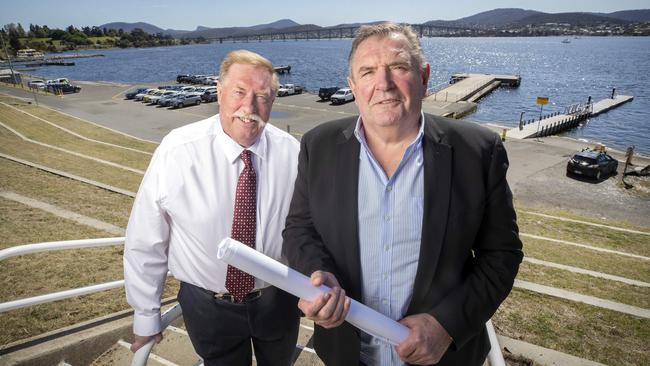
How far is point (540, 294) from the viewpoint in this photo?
18.7ft

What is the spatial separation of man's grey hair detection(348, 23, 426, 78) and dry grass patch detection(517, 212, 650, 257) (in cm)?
990

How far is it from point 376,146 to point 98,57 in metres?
193

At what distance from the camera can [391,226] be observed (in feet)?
6.43

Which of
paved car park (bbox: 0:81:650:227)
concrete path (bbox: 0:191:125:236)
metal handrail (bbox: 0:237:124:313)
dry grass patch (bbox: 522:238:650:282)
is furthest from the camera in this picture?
paved car park (bbox: 0:81:650:227)

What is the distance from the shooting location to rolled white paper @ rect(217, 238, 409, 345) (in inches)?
53.8

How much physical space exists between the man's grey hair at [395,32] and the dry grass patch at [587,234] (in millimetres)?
9897

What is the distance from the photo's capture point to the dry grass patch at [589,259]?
783cm

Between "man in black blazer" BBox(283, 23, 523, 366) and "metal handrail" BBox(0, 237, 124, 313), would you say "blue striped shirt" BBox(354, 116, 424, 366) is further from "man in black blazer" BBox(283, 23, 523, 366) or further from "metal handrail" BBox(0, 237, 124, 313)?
"metal handrail" BBox(0, 237, 124, 313)

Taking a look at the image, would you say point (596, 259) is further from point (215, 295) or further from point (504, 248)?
point (215, 295)

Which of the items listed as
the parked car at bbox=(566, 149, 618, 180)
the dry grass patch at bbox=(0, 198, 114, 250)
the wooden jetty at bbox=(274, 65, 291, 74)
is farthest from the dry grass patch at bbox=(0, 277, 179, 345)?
the wooden jetty at bbox=(274, 65, 291, 74)

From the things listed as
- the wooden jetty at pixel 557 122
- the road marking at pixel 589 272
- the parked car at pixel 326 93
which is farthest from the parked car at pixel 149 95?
the road marking at pixel 589 272

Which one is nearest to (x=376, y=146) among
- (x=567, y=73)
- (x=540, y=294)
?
(x=540, y=294)

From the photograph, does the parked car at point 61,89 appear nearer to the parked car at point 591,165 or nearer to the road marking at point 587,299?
the parked car at point 591,165

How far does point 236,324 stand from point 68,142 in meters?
18.1
